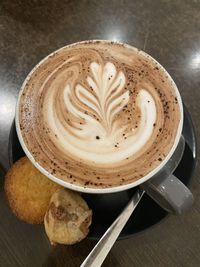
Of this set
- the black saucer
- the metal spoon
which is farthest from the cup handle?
the black saucer

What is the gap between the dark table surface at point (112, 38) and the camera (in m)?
1.00

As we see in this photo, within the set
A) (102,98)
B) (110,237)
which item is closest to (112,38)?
(102,98)

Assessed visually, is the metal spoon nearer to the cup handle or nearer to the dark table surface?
the cup handle

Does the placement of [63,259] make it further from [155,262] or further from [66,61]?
[66,61]

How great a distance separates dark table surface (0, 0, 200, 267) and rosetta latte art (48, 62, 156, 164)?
10.5 inches

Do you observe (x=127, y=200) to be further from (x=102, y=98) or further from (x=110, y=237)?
(x=102, y=98)

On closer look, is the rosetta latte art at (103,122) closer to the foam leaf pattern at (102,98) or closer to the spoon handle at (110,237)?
the foam leaf pattern at (102,98)

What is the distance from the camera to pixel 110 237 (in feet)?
2.83

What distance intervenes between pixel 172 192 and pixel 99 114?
25cm

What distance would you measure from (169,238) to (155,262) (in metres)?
0.07

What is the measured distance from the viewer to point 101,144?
872 millimetres

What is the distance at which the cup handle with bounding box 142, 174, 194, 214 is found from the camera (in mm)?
821

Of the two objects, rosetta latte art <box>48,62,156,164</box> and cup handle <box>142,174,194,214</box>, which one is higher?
rosetta latte art <box>48,62,156,164</box>

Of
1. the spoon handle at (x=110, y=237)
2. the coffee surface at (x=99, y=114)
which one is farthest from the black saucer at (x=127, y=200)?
the coffee surface at (x=99, y=114)
